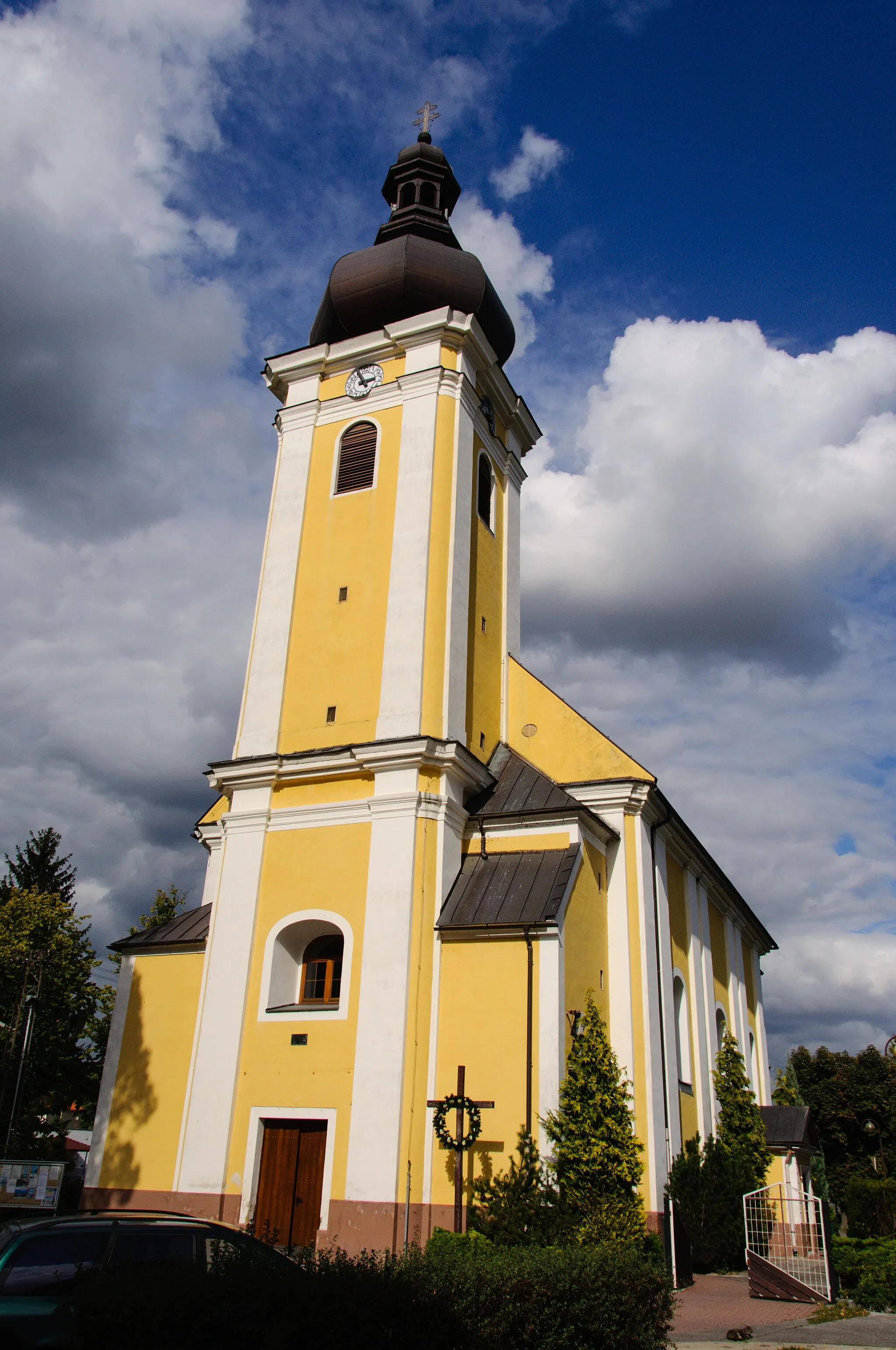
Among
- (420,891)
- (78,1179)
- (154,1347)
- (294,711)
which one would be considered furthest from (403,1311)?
(78,1179)

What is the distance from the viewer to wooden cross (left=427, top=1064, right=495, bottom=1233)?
1420cm

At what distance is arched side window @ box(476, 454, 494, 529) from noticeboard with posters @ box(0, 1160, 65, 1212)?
14.9 metres

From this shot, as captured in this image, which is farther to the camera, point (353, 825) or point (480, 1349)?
Answer: point (353, 825)

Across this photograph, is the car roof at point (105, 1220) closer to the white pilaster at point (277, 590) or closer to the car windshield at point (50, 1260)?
the car windshield at point (50, 1260)

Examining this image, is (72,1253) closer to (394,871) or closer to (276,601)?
(394,871)

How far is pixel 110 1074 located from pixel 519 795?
9.22 m

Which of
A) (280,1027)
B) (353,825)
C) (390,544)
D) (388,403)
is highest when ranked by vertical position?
(388,403)

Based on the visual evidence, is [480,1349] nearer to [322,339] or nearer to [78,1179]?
[322,339]

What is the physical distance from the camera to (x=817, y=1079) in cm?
5206

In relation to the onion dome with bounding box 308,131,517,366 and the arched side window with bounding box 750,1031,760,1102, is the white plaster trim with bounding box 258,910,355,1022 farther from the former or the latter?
the arched side window with bounding box 750,1031,760,1102

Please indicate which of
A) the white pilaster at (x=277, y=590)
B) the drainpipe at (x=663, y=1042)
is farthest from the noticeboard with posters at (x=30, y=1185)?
the drainpipe at (x=663, y=1042)

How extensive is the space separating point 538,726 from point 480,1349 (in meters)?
14.7

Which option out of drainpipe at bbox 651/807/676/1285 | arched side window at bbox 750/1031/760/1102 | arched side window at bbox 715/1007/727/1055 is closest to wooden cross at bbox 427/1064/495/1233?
drainpipe at bbox 651/807/676/1285

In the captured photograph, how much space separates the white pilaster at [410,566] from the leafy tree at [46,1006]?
18.9 m
